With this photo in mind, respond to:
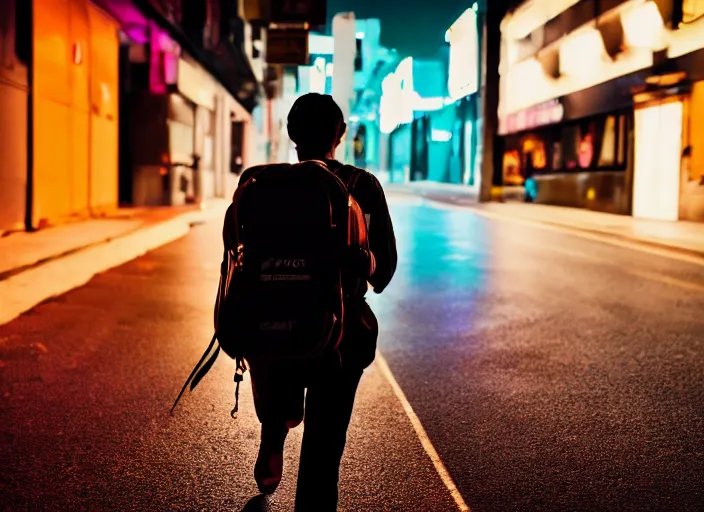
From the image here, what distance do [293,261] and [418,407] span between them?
2.74 metres

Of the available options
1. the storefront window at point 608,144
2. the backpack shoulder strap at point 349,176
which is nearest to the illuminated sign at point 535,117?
the storefront window at point 608,144

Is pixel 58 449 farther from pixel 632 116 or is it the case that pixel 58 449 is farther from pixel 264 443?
pixel 632 116

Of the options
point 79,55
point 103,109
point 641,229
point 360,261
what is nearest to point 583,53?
point 641,229

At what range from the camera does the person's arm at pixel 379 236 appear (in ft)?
9.61

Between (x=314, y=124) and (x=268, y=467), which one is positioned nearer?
(x=314, y=124)

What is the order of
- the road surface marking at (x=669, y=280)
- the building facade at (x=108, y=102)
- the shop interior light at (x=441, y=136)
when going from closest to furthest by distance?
1. the road surface marking at (x=669, y=280)
2. the building facade at (x=108, y=102)
3. the shop interior light at (x=441, y=136)

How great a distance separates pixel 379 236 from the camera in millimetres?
2965

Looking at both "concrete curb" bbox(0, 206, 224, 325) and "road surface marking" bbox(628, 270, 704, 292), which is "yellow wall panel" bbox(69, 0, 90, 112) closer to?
"concrete curb" bbox(0, 206, 224, 325)

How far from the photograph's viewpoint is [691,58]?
75.4ft

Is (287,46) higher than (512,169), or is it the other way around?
(287,46)

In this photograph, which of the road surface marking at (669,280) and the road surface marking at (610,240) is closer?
the road surface marking at (669,280)

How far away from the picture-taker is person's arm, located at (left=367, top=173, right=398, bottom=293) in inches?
115

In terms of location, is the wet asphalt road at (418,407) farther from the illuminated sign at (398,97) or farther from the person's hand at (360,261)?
the illuminated sign at (398,97)

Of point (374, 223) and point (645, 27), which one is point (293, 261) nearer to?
point (374, 223)
